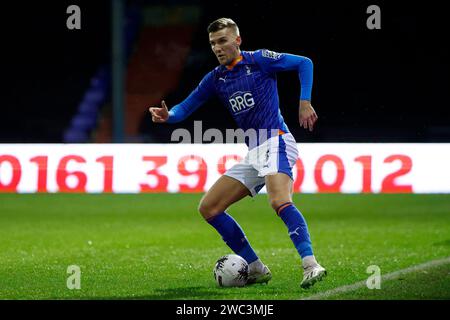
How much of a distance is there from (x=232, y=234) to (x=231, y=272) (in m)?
0.30

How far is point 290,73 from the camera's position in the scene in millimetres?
16469

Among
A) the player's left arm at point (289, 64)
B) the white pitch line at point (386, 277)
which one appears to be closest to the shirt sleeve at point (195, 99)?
the player's left arm at point (289, 64)

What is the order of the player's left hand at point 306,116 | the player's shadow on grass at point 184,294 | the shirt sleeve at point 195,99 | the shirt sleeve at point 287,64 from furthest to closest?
the shirt sleeve at point 195,99
the shirt sleeve at point 287,64
the player's left hand at point 306,116
the player's shadow on grass at point 184,294

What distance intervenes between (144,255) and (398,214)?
419 centimetres

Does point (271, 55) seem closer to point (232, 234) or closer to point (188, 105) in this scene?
point (188, 105)

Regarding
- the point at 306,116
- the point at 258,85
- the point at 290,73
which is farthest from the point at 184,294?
the point at 290,73

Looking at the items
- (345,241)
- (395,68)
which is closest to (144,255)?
(345,241)

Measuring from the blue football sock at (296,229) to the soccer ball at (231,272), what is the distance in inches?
17.8

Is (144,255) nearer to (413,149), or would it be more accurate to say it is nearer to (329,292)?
(329,292)

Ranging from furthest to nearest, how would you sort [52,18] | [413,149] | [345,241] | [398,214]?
1. [52,18]
2. [413,149]
3. [398,214]
4. [345,241]

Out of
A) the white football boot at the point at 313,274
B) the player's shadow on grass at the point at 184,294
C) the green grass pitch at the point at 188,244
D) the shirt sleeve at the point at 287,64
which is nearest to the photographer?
the white football boot at the point at 313,274

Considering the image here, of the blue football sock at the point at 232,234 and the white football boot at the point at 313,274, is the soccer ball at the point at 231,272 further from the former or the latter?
the white football boot at the point at 313,274

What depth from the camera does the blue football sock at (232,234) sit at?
6227 mm

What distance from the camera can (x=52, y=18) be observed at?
2022 cm
